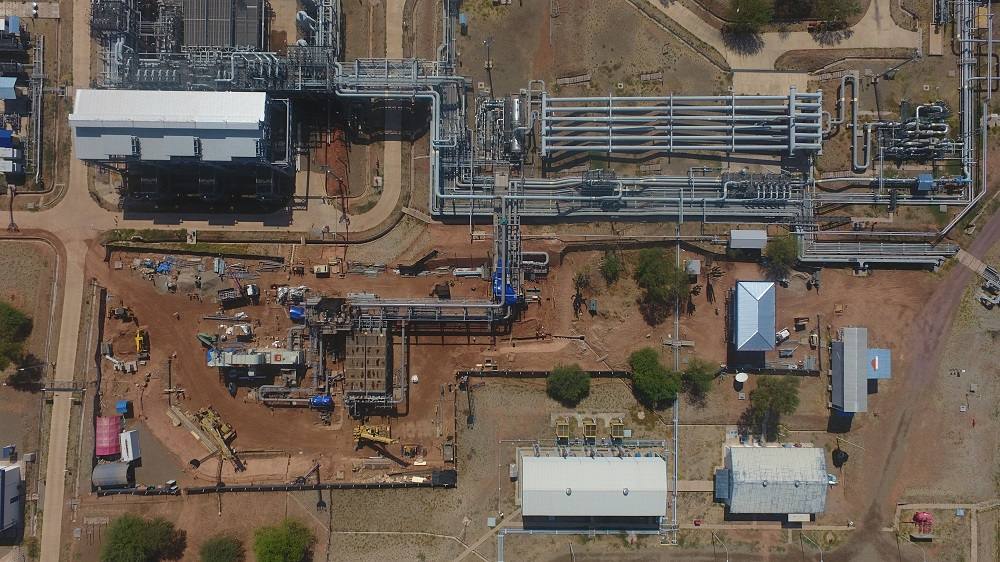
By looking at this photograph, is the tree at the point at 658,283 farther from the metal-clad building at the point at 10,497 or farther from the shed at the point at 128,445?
the metal-clad building at the point at 10,497

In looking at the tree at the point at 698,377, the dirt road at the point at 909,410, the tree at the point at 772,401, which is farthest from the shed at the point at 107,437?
the dirt road at the point at 909,410

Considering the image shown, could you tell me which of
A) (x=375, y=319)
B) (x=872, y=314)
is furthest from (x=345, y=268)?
(x=872, y=314)

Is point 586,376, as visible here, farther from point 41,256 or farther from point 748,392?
point 41,256

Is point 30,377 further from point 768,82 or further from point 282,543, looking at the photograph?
point 768,82

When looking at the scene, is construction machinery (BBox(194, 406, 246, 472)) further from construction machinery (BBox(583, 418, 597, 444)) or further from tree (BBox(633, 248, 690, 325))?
tree (BBox(633, 248, 690, 325))

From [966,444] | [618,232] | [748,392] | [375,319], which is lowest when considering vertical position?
[966,444]

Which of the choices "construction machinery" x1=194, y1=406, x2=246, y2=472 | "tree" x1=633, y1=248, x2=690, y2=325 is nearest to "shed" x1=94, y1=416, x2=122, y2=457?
"construction machinery" x1=194, y1=406, x2=246, y2=472
